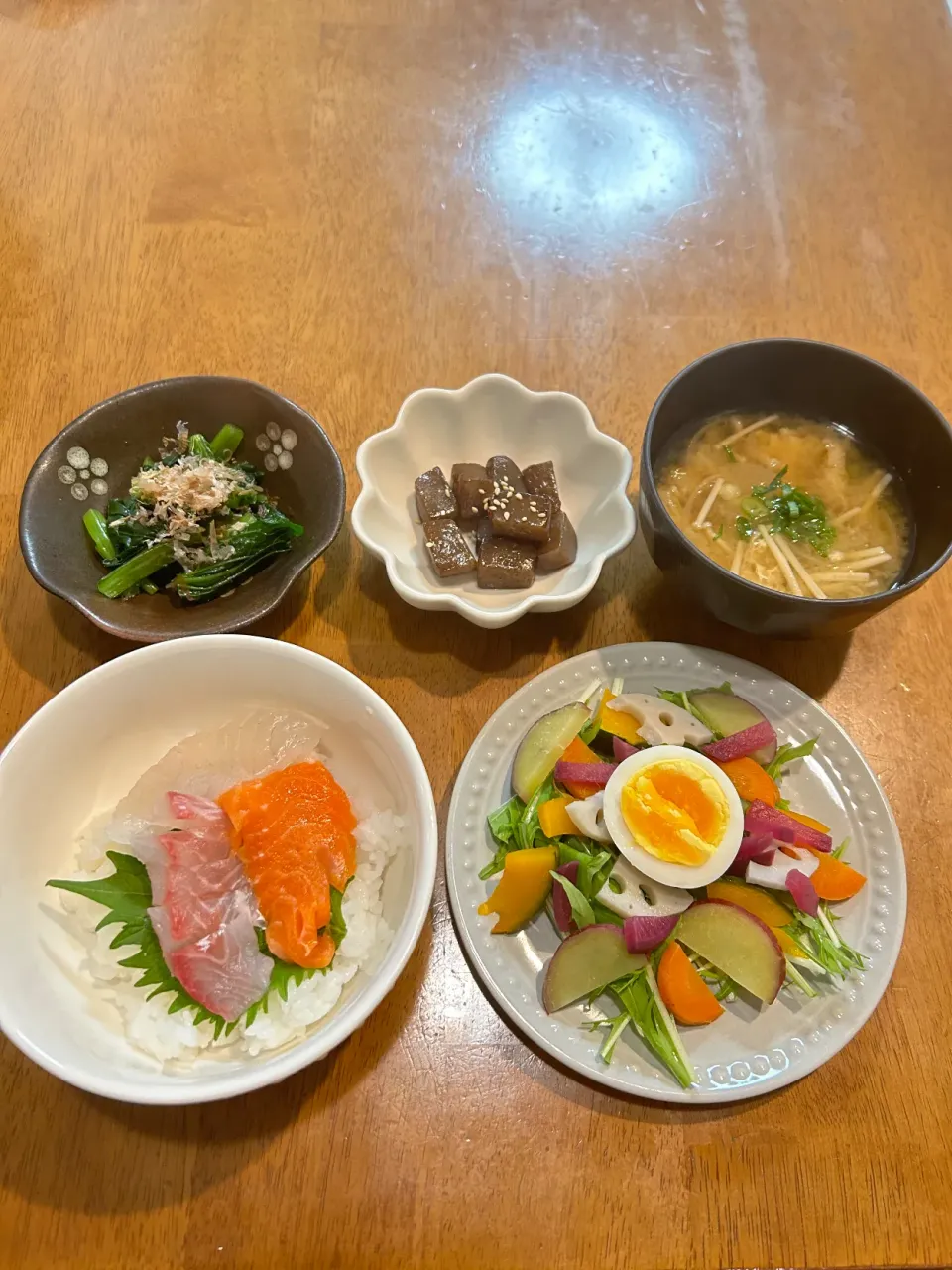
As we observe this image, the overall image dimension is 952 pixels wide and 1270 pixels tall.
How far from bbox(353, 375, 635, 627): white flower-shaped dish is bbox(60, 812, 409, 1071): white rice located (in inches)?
18.1

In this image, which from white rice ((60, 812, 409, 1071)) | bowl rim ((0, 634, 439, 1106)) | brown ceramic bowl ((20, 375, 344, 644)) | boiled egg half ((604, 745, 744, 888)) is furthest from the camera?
brown ceramic bowl ((20, 375, 344, 644))

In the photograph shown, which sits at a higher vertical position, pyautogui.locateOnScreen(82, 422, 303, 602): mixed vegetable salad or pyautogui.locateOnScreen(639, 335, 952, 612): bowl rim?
pyautogui.locateOnScreen(639, 335, 952, 612): bowl rim

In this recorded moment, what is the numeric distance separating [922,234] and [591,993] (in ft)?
7.16

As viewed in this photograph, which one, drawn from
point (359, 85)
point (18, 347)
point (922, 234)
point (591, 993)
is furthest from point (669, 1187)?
point (359, 85)

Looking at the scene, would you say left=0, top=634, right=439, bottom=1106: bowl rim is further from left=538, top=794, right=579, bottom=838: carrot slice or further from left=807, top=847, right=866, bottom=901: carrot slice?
left=807, top=847, right=866, bottom=901: carrot slice

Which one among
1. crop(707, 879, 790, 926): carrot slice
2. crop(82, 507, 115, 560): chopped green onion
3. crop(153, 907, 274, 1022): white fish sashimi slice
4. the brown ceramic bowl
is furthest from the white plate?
crop(82, 507, 115, 560): chopped green onion

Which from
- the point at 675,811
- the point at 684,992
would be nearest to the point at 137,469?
the point at 675,811

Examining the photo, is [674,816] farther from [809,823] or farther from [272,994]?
[272,994]

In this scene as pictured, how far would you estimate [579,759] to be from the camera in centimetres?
147

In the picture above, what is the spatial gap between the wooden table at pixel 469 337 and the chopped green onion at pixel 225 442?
0.27 meters

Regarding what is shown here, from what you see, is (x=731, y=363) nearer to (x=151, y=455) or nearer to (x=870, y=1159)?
(x=151, y=455)

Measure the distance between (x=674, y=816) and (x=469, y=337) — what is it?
1306 millimetres

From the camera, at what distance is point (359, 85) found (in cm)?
242

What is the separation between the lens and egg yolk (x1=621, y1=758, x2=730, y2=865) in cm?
134
